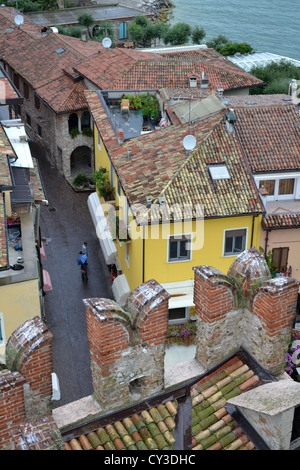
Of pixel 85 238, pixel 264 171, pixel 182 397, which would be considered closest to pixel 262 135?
pixel 264 171

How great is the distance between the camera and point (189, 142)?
94.3 ft

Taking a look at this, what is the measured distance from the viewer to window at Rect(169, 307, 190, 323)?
29834mm

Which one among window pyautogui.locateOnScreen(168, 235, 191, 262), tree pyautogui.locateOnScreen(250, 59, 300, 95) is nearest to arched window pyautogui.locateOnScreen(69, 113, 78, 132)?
tree pyautogui.locateOnScreen(250, 59, 300, 95)

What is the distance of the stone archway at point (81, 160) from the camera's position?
4849 cm

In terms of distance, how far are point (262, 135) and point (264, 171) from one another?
88.3 inches

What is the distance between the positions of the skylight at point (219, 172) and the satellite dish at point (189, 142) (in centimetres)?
124

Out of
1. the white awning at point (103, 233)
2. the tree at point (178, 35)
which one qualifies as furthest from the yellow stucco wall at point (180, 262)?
the tree at point (178, 35)

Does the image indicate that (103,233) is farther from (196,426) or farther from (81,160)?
(196,426)

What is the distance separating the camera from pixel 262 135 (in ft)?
106

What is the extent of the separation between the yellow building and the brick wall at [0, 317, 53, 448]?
16.8m

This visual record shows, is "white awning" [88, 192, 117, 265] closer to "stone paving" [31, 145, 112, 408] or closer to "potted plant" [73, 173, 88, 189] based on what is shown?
"stone paving" [31, 145, 112, 408]

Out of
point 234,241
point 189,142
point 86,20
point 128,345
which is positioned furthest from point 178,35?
point 128,345

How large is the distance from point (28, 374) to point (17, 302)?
1204 cm
